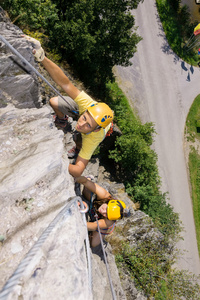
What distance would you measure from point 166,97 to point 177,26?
10530 millimetres

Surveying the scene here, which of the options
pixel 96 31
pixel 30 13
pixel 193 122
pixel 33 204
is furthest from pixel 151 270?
pixel 193 122

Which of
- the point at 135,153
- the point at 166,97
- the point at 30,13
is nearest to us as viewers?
the point at 30,13

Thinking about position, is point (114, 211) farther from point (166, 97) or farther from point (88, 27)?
point (166, 97)

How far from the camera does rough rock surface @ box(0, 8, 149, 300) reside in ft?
10.5

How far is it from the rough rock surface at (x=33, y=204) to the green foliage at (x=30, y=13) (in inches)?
222

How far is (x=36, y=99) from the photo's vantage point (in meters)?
6.83

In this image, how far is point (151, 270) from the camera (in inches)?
433

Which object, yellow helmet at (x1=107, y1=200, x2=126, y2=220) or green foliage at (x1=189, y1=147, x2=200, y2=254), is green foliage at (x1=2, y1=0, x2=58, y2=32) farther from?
green foliage at (x1=189, y1=147, x2=200, y2=254)

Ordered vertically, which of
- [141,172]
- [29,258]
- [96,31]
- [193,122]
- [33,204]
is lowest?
[141,172]

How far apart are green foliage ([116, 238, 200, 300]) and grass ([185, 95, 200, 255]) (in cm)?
761

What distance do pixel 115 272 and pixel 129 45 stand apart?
14134 millimetres

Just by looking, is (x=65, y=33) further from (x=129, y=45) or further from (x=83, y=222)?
(x=83, y=222)

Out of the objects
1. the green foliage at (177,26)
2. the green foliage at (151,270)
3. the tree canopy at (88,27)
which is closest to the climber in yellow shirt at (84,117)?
the tree canopy at (88,27)

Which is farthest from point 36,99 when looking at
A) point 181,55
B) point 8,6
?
point 181,55
